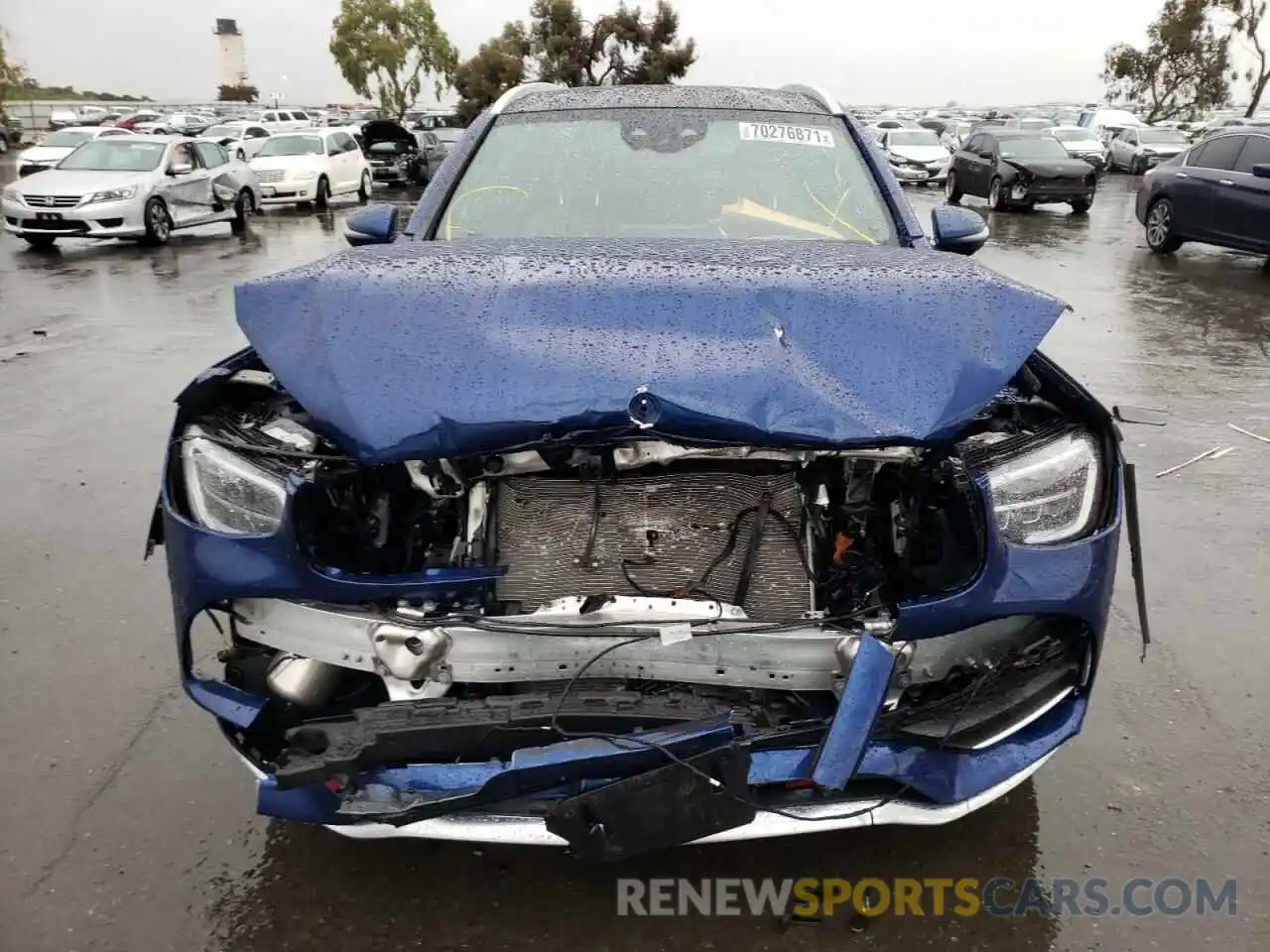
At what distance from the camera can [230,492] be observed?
2.42 meters

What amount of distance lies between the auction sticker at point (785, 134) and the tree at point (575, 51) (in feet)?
140

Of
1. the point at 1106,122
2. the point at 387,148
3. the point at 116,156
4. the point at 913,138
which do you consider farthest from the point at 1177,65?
the point at 116,156

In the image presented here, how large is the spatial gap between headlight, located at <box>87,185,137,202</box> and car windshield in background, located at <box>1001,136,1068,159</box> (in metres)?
15.3

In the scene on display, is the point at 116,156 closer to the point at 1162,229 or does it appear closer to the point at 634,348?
Answer: the point at 1162,229

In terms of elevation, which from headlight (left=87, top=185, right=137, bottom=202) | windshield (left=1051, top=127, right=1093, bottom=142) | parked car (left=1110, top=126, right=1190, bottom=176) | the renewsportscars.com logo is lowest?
the renewsportscars.com logo

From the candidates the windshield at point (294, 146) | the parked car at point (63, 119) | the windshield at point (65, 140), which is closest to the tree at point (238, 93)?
the parked car at point (63, 119)

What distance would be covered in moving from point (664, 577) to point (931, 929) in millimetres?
1057

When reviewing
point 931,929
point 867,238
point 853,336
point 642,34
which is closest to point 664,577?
point 853,336

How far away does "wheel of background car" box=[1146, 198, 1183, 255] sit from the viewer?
46.1ft

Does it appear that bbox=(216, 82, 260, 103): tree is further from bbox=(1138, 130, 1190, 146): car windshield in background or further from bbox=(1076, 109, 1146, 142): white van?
bbox=(1138, 130, 1190, 146): car windshield in background

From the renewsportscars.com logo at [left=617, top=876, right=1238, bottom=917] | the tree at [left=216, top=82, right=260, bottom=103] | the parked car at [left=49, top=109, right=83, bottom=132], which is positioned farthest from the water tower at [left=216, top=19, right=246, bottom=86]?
the renewsportscars.com logo at [left=617, top=876, right=1238, bottom=917]

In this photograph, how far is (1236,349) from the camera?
28.7ft

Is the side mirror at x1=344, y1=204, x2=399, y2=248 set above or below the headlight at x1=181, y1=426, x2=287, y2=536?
above

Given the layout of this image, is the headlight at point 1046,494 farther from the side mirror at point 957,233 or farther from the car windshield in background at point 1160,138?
the car windshield in background at point 1160,138
